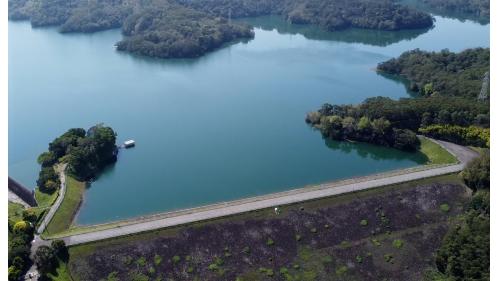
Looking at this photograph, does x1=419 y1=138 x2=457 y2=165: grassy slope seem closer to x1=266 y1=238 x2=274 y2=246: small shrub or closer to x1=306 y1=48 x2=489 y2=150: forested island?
x1=306 y1=48 x2=489 y2=150: forested island

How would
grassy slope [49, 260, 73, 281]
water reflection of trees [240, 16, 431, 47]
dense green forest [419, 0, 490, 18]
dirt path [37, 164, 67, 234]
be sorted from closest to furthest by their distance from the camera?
1. grassy slope [49, 260, 73, 281]
2. dirt path [37, 164, 67, 234]
3. water reflection of trees [240, 16, 431, 47]
4. dense green forest [419, 0, 490, 18]

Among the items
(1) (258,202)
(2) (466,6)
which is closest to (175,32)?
(1) (258,202)

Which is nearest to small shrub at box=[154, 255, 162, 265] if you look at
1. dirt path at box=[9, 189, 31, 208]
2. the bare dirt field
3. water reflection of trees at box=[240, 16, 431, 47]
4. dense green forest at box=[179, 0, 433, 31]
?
the bare dirt field

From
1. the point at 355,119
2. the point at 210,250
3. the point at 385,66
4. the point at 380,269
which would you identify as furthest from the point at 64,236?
the point at 385,66

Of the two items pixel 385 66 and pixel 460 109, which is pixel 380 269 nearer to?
pixel 460 109

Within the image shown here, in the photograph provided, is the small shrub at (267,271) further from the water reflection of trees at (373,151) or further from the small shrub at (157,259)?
the water reflection of trees at (373,151)
